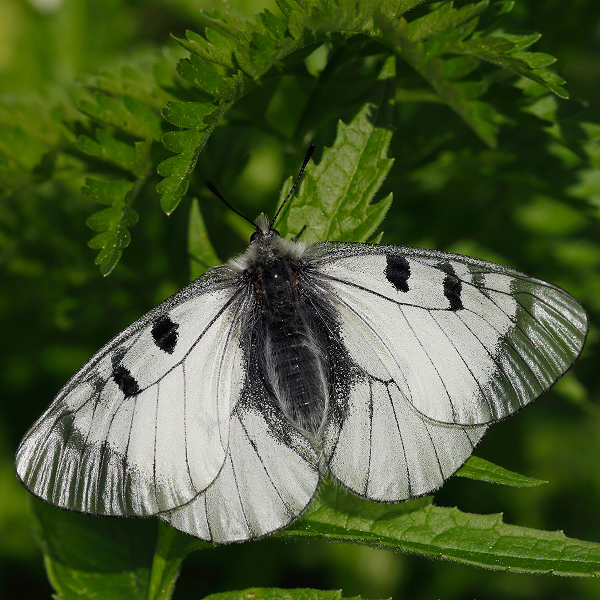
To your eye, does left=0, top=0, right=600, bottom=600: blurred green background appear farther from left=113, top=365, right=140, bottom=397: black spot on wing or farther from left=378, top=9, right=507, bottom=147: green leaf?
left=113, top=365, right=140, bottom=397: black spot on wing

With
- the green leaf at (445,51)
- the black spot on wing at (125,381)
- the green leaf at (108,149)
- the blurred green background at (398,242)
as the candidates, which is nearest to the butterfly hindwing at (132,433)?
the black spot on wing at (125,381)

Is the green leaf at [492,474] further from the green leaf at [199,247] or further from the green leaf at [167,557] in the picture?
the green leaf at [199,247]

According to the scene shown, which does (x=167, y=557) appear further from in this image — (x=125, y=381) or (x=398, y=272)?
(x=398, y=272)

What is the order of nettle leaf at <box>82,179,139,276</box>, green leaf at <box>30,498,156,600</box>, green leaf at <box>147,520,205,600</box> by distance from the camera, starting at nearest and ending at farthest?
1. nettle leaf at <box>82,179,139,276</box>
2. green leaf at <box>147,520,205,600</box>
3. green leaf at <box>30,498,156,600</box>

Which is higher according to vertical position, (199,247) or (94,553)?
(199,247)

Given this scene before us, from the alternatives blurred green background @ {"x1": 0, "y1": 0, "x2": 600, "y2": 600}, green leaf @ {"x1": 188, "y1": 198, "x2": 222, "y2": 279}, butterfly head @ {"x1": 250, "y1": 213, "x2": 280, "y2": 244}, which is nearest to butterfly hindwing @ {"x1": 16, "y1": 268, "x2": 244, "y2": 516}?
green leaf @ {"x1": 188, "y1": 198, "x2": 222, "y2": 279}

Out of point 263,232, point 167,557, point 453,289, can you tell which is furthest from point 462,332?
point 167,557
